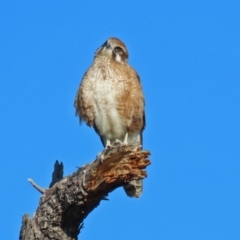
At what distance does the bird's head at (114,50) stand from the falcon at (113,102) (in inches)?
0.6

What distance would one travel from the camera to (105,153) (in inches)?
223

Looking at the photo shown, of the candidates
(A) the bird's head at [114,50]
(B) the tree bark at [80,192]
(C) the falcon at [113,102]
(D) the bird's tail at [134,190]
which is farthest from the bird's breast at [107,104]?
(B) the tree bark at [80,192]

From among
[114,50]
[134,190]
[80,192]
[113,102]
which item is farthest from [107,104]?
[80,192]

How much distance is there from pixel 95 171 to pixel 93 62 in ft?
9.89

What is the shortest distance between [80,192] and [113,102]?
2.44m

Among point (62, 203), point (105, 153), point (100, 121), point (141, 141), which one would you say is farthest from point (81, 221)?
point (141, 141)

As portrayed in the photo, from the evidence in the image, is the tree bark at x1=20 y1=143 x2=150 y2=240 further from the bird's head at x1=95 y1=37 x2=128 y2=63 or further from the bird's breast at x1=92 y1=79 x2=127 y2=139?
the bird's head at x1=95 y1=37 x2=128 y2=63

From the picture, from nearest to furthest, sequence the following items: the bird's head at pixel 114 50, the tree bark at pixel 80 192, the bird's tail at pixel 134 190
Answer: the tree bark at pixel 80 192 < the bird's tail at pixel 134 190 < the bird's head at pixel 114 50

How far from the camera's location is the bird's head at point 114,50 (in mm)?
8305

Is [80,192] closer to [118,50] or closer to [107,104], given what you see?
[107,104]

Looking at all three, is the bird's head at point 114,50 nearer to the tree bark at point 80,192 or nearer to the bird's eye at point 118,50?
the bird's eye at point 118,50

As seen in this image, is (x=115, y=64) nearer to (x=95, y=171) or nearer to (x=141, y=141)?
(x=141, y=141)

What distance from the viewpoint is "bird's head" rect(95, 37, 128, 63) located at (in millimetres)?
8305

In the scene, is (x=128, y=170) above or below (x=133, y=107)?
below
